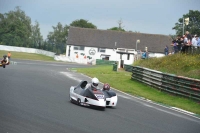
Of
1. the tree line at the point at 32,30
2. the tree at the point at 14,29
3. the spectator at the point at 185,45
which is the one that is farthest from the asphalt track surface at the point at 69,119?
the tree at the point at 14,29

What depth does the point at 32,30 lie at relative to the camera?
140 meters

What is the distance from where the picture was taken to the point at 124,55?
47219 mm

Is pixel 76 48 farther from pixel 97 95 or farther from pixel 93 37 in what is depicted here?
pixel 97 95

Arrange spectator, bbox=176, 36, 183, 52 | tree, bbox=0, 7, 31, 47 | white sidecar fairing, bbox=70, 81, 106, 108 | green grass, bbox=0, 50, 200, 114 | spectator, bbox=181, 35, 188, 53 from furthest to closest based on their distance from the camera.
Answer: tree, bbox=0, 7, 31, 47
spectator, bbox=176, 36, 183, 52
spectator, bbox=181, 35, 188, 53
green grass, bbox=0, 50, 200, 114
white sidecar fairing, bbox=70, 81, 106, 108

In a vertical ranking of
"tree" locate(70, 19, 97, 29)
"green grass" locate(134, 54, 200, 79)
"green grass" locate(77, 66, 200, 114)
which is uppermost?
"tree" locate(70, 19, 97, 29)

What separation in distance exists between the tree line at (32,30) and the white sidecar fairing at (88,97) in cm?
4698

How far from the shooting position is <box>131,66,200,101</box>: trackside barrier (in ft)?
69.1

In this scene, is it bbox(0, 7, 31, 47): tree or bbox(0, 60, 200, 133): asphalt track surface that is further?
bbox(0, 7, 31, 47): tree

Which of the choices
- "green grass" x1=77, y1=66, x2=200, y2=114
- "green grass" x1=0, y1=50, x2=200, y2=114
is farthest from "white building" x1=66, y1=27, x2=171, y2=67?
"green grass" x1=77, y1=66, x2=200, y2=114

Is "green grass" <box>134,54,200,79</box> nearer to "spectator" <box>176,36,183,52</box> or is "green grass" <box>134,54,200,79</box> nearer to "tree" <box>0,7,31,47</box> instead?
"spectator" <box>176,36,183,52</box>

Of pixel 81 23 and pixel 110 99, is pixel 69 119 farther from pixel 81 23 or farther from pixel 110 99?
pixel 81 23

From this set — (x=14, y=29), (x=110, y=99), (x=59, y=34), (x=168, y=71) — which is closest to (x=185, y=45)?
(x=168, y=71)

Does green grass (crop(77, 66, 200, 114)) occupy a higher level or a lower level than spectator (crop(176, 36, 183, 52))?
lower

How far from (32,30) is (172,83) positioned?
120458mm
